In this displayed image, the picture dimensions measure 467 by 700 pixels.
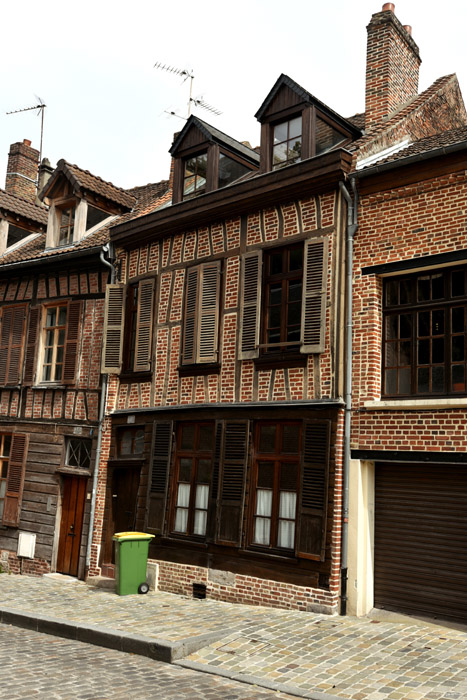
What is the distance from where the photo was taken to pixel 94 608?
9797 millimetres

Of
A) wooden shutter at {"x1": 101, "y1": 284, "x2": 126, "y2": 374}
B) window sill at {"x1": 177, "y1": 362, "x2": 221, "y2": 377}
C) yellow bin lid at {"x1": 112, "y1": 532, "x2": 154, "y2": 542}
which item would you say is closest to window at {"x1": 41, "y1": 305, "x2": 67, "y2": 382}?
wooden shutter at {"x1": 101, "y1": 284, "x2": 126, "y2": 374}

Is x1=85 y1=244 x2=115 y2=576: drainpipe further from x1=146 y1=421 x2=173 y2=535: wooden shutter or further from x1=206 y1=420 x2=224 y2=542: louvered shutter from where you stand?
x1=206 y1=420 x2=224 y2=542: louvered shutter

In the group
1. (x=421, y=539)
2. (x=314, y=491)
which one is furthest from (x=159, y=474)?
(x=421, y=539)

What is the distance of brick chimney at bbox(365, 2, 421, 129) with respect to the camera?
11.9 metres

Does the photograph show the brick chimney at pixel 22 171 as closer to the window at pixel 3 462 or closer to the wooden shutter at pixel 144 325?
the window at pixel 3 462

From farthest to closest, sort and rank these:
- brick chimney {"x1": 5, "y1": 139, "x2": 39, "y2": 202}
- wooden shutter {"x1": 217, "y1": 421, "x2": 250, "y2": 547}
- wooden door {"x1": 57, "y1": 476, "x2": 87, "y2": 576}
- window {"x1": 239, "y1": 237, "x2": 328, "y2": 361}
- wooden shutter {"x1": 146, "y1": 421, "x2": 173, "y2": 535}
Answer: brick chimney {"x1": 5, "y1": 139, "x2": 39, "y2": 202} < wooden door {"x1": 57, "y1": 476, "x2": 87, "y2": 576} < wooden shutter {"x1": 146, "y1": 421, "x2": 173, "y2": 535} < wooden shutter {"x1": 217, "y1": 421, "x2": 250, "y2": 547} < window {"x1": 239, "y1": 237, "x2": 328, "y2": 361}

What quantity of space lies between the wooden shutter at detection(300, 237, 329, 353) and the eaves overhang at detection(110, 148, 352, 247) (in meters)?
0.93

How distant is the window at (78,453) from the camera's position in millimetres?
13469

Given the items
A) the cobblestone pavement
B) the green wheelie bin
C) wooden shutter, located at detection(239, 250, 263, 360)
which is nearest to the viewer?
the cobblestone pavement

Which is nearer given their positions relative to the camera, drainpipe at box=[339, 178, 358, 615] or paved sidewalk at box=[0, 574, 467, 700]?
paved sidewalk at box=[0, 574, 467, 700]

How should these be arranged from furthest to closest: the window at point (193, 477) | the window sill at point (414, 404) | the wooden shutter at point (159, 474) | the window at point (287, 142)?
1. the wooden shutter at point (159, 474)
2. the window at point (287, 142)
3. the window at point (193, 477)
4. the window sill at point (414, 404)

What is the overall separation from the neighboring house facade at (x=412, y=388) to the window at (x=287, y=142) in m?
1.73

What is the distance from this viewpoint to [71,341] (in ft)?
45.4

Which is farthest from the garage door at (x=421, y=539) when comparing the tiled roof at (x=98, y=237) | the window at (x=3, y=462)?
the window at (x=3, y=462)
